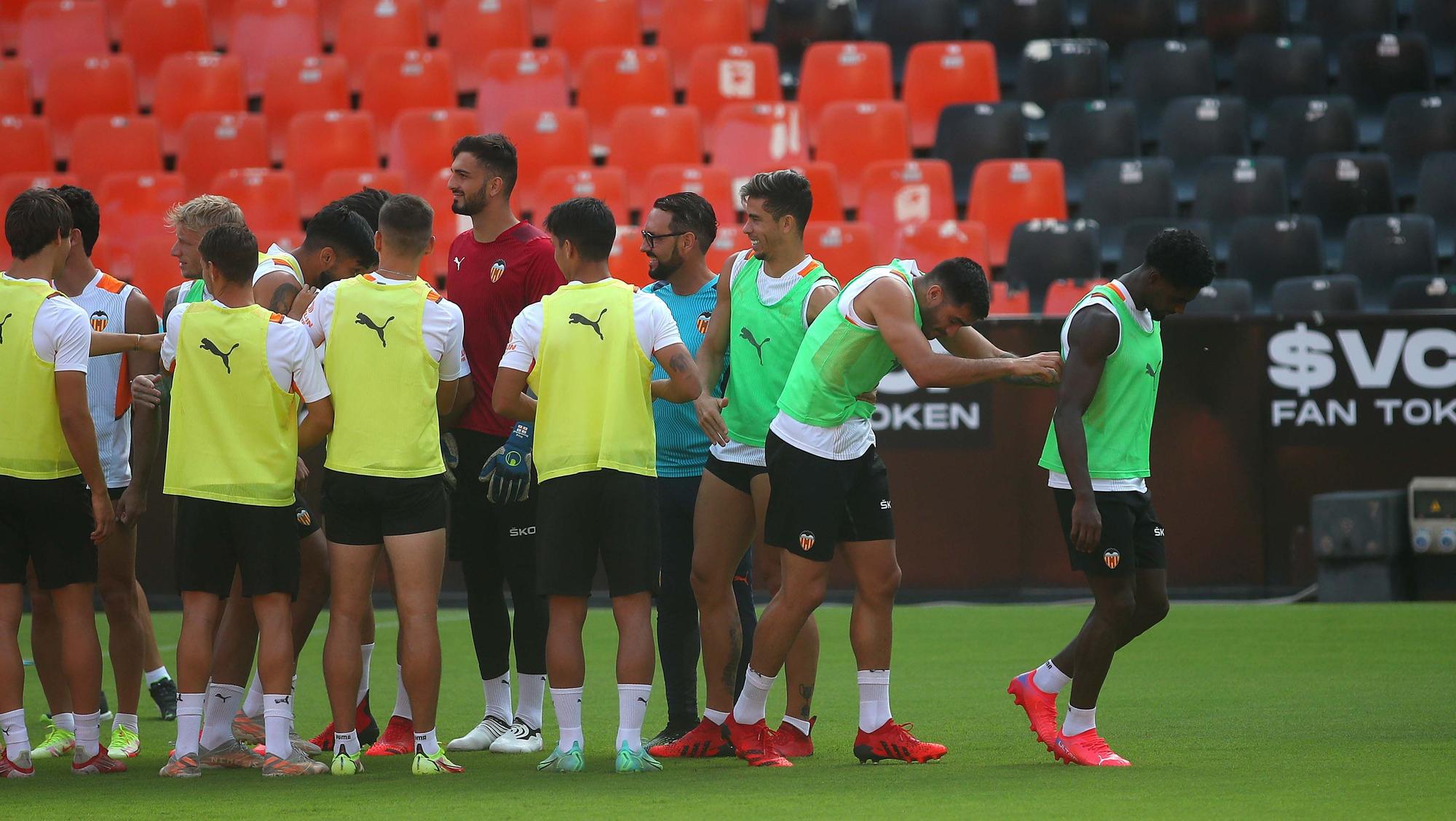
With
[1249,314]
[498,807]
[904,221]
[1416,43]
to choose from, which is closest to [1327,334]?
[1249,314]

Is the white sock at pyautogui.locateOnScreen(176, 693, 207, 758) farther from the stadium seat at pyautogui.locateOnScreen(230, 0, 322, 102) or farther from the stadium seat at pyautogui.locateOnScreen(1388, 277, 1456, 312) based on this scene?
the stadium seat at pyautogui.locateOnScreen(230, 0, 322, 102)

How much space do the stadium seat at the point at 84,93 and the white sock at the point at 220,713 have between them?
10.3m

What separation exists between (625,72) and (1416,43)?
268 inches

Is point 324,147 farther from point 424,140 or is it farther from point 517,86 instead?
point 517,86

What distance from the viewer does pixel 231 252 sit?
18.2 feet

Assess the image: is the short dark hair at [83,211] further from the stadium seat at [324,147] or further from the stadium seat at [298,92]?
the stadium seat at [298,92]

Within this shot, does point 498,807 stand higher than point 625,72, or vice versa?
point 625,72

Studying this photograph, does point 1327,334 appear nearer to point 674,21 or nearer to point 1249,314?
point 1249,314

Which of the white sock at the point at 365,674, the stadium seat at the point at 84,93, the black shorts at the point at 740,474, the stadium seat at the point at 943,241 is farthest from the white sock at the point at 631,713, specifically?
the stadium seat at the point at 84,93

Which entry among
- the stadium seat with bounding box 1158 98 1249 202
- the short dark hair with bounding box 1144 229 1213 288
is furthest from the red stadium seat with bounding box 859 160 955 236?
the short dark hair with bounding box 1144 229 1213 288

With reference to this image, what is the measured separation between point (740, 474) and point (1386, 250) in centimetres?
798

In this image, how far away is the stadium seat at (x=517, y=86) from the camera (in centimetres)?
1427

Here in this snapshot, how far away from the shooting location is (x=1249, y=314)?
10.6m

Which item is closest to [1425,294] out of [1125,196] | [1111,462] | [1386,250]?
[1386,250]
